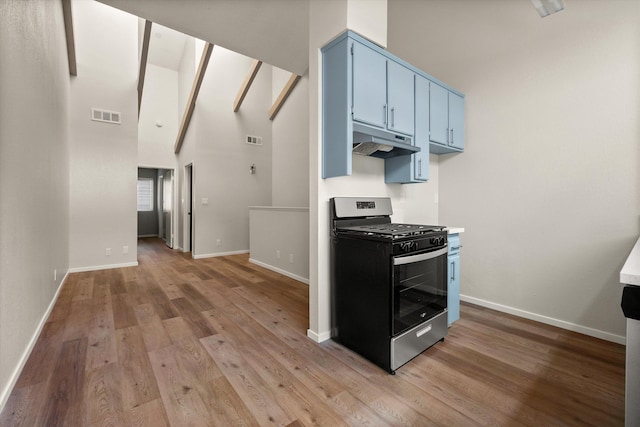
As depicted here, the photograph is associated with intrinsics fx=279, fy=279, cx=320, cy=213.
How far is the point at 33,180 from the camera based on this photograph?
7.38ft

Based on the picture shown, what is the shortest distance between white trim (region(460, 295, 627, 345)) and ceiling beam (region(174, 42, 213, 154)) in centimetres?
535

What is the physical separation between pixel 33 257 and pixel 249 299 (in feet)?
6.29

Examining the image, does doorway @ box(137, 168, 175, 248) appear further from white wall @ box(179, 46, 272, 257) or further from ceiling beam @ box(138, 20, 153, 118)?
ceiling beam @ box(138, 20, 153, 118)

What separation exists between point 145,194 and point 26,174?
28.5 feet

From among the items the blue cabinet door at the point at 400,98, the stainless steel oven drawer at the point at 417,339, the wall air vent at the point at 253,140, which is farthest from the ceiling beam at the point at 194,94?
the stainless steel oven drawer at the point at 417,339

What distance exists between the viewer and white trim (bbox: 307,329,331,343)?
226cm

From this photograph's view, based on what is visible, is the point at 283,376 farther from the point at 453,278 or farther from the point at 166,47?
the point at 166,47

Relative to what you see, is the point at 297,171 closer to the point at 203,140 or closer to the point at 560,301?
the point at 203,140

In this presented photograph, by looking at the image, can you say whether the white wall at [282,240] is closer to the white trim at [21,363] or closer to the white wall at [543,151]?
the white wall at [543,151]

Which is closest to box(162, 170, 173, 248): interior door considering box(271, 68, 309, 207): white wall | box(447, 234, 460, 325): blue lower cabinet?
box(271, 68, 309, 207): white wall

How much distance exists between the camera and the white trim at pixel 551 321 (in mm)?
2275

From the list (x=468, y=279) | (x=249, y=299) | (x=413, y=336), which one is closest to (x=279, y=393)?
(x=413, y=336)

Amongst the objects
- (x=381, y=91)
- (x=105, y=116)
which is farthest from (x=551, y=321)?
(x=105, y=116)

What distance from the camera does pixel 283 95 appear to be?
589cm
